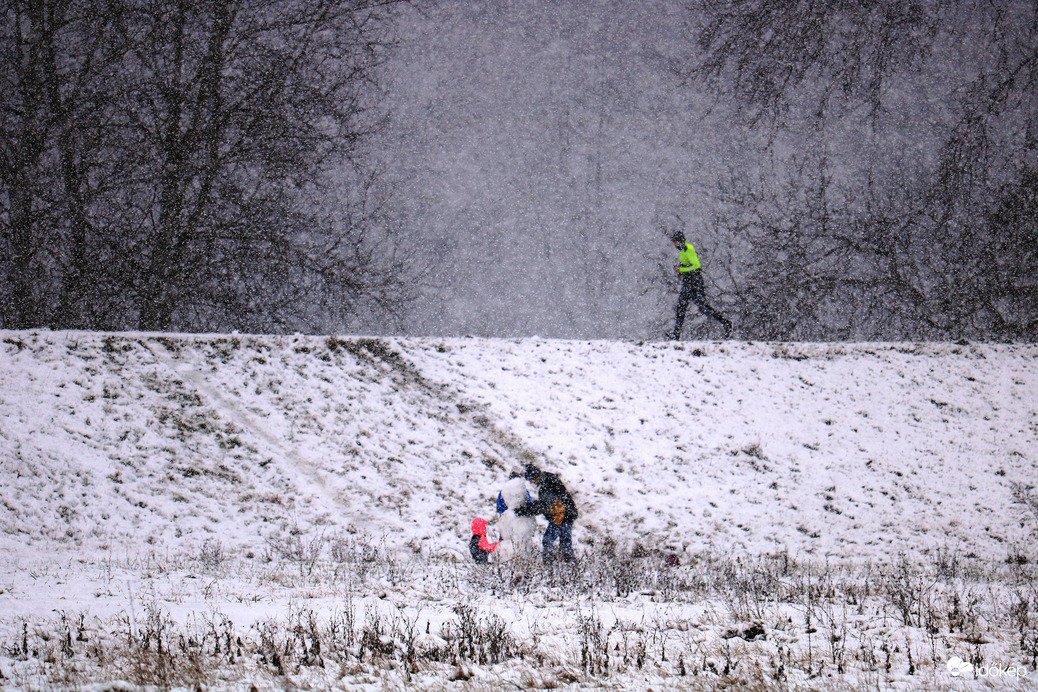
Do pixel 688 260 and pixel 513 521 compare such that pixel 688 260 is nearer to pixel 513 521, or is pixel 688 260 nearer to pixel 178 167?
pixel 513 521

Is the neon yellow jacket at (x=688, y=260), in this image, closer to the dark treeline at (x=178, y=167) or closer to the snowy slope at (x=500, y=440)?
the snowy slope at (x=500, y=440)

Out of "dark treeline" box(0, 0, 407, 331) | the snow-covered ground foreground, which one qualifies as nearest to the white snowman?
the snow-covered ground foreground

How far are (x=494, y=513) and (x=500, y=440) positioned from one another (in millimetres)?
1837

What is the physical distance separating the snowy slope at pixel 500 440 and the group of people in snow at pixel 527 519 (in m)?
1.04

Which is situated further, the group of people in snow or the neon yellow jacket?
the neon yellow jacket

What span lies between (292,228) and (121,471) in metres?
7.88

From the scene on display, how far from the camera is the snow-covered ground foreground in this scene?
4.89m

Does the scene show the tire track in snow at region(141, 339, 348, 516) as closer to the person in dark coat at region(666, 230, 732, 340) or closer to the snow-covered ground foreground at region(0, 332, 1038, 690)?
the snow-covered ground foreground at region(0, 332, 1038, 690)

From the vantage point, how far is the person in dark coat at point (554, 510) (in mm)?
8656

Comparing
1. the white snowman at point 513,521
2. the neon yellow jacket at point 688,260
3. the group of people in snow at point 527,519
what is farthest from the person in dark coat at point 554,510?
the neon yellow jacket at point 688,260

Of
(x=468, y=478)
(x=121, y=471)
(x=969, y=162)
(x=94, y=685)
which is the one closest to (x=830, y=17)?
(x=969, y=162)

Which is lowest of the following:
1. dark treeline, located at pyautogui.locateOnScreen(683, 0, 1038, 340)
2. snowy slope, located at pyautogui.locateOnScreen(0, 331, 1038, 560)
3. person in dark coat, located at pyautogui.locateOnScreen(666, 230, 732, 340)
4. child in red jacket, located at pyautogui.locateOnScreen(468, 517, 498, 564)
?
child in red jacket, located at pyautogui.locateOnScreen(468, 517, 498, 564)

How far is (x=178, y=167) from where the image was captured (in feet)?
55.4

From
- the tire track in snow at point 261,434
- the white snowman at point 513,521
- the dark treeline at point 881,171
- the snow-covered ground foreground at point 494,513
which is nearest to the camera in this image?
the snow-covered ground foreground at point 494,513
